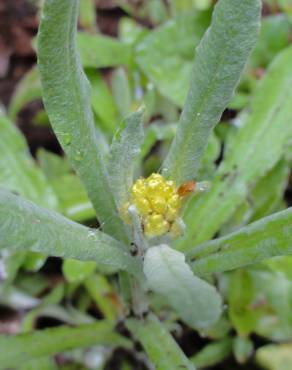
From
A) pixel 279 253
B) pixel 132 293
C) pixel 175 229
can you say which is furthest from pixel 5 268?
pixel 279 253

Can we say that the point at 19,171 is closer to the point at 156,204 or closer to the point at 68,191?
the point at 68,191

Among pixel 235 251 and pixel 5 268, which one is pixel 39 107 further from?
pixel 235 251

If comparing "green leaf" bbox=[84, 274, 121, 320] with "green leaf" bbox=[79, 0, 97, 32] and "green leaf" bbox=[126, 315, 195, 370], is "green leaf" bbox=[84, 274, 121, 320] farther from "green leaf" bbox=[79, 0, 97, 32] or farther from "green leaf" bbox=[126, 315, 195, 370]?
"green leaf" bbox=[79, 0, 97, 32]

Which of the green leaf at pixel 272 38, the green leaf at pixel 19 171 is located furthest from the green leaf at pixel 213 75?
the green leaf at pixel 272 38

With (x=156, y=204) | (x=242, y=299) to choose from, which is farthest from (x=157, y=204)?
(x=242, y=299)

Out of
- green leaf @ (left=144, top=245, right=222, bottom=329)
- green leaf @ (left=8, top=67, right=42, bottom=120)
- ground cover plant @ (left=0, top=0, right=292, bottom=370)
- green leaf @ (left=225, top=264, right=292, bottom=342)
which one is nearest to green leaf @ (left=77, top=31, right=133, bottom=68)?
ground cover plant @ (left=0, top=0, right=292, bottom=370)

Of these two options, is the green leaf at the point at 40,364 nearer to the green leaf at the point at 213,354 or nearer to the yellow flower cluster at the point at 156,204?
the green leaf at the point at 213,354
